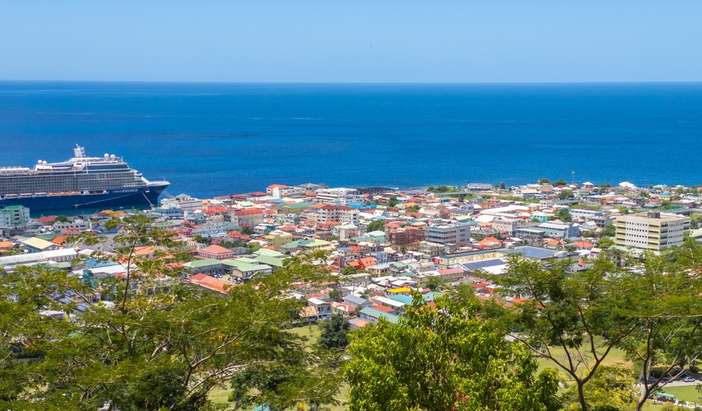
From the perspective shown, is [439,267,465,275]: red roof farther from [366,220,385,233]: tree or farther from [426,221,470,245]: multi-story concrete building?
[366,220,385,233]: tree

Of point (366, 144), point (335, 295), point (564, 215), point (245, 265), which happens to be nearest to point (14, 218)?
point (245, 265)

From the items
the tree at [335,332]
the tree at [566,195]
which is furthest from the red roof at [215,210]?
the tree at [335,332]

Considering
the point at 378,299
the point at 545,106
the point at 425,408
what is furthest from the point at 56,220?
the point at 545,106

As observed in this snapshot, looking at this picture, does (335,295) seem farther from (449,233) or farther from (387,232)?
(449,233)

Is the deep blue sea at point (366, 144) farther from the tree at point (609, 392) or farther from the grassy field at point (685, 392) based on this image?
the tree at point (609, 392)

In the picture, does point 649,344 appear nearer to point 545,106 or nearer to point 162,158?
point 162,158

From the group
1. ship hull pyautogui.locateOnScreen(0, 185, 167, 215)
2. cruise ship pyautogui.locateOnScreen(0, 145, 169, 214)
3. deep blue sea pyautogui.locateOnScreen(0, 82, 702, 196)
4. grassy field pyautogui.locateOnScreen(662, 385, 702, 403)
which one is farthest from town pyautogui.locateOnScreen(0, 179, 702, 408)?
deep blue sea pyautogui.locateOnScreen(0, 82, 702, 196)
